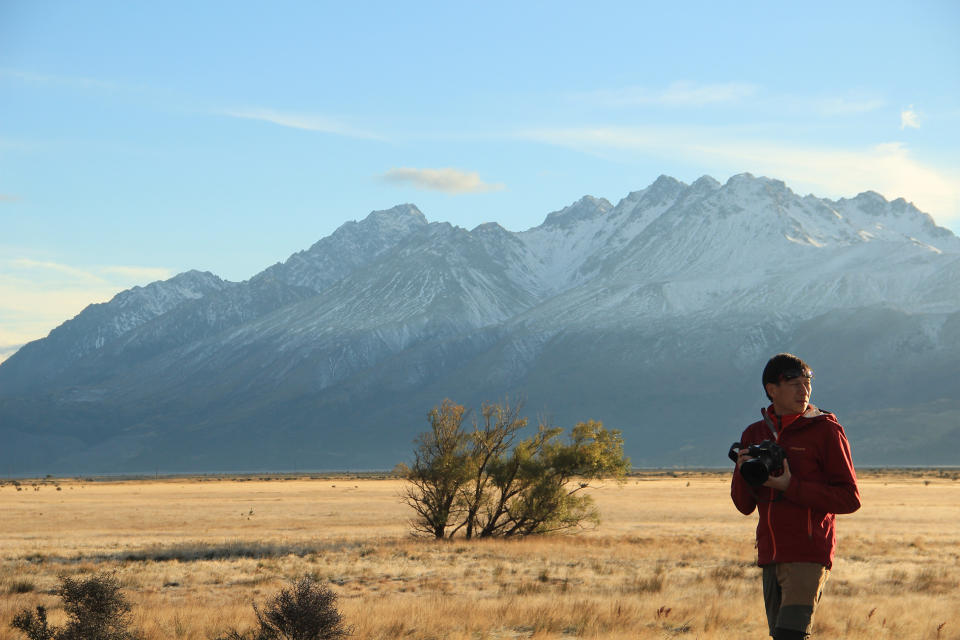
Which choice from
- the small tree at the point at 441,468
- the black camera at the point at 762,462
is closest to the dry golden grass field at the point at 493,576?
the small tree at the point at 441,468

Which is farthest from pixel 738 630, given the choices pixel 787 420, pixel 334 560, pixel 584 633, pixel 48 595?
pixel 334 560

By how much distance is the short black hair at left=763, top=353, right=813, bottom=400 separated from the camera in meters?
8.70

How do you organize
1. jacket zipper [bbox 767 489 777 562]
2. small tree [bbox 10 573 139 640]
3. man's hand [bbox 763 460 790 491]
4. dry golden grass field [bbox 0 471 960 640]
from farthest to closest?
dry golden grass field [bbox 0 471 960 640] < small tree [bbox 10 573 139 640] < jacket zipper [bbox 767 489 777 562] < man's hand [bbox 763 460 790 491]

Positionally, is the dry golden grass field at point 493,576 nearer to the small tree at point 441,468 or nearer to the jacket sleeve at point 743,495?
the small tree at point 441,468

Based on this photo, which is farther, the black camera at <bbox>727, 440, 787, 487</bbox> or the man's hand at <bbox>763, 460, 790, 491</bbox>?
the man's hand at <bbox>763, 460, 790, 491</bbox>

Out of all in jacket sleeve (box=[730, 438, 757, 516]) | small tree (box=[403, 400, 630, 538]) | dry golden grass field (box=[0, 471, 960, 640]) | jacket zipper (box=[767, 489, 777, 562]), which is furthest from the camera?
small tree (box=[403, 400, 630, 538])

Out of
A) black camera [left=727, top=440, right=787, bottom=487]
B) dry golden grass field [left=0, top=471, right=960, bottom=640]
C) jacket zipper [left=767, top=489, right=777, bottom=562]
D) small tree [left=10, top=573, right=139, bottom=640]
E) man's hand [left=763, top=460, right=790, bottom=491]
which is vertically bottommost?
dry golden grass field [left=0, top=471, right=960, bottom=640]

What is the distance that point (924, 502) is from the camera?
8394 centimetres

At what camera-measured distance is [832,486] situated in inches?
333

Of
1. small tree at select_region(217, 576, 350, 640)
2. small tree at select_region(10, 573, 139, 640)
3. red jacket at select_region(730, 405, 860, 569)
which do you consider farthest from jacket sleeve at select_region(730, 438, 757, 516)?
small tree at select_region(10, 573, 139, 640)

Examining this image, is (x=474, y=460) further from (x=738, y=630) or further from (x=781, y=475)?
(x=781, y=475)

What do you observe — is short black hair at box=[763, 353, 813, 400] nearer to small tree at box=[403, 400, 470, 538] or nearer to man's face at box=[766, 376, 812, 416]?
man's face at box=[766, 376, 812, 416]

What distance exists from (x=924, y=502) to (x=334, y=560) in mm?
66422

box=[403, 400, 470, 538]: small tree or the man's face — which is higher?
the man's face
